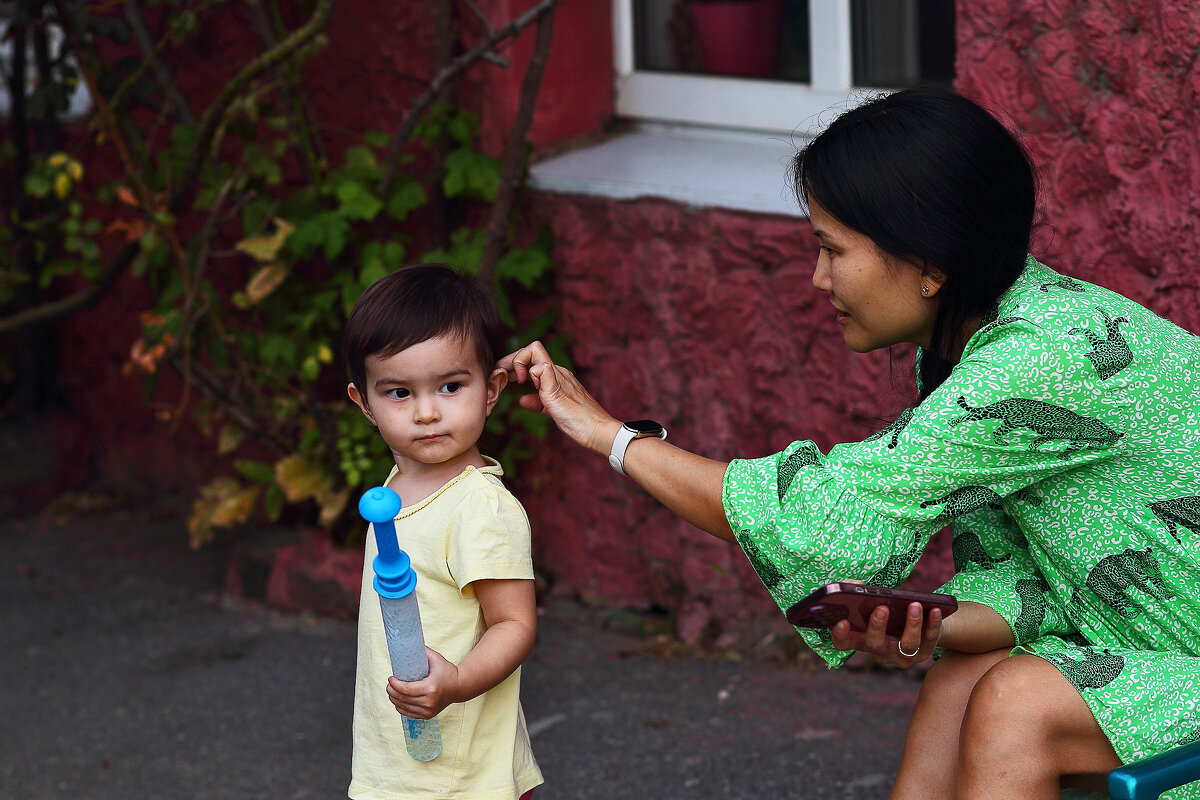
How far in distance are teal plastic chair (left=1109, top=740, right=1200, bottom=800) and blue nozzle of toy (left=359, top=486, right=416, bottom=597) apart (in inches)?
32.1

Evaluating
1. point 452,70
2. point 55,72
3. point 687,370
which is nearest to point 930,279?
point 687,370

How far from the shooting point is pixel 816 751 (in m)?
2.87

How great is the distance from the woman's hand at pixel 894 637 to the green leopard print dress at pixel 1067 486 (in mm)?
86

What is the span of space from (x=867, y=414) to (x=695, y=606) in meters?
0.73

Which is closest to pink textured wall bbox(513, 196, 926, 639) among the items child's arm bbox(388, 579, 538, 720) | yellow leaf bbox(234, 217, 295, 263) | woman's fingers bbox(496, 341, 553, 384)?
yellow leaf bbox(234, 217, 295, 263)

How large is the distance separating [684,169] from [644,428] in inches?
65.4

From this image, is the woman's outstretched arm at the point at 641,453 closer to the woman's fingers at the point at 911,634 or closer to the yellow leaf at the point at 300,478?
the woman's fingers at the point at 911,634

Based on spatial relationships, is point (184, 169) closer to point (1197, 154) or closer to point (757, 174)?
point (757, 174)

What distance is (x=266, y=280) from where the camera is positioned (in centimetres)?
356

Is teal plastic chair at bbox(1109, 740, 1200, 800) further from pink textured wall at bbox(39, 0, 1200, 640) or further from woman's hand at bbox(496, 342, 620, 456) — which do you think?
pink textured wall at bbox(39, 0, 1200, 640)

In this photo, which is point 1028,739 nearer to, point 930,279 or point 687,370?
point 930,279

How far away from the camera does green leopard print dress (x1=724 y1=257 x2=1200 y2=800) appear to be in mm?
1648

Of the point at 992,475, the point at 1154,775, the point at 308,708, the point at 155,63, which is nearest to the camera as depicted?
the point at 1154,775

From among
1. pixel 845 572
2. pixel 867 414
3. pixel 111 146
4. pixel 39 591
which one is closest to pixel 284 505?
pixel 39 591
